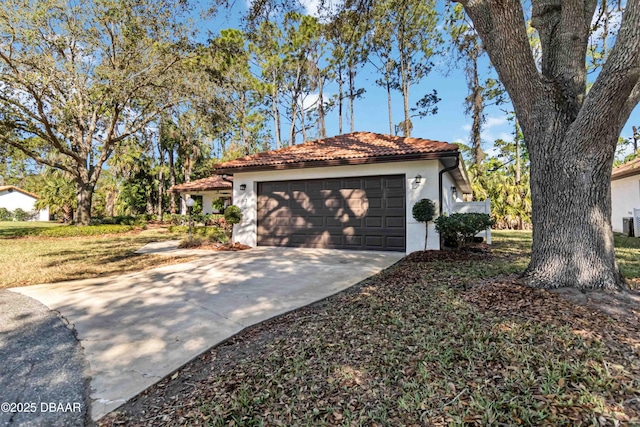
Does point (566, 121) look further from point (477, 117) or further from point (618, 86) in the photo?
point (477, 117)

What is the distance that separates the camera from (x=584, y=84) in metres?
3.88

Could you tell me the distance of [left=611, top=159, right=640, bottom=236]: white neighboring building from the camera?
11682 millimetres

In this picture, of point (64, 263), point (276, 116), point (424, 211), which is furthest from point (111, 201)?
point (424, 211)

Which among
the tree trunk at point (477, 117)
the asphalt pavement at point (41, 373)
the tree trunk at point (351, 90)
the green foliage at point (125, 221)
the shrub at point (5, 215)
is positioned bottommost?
the asphalt pavement at point (41, 373)

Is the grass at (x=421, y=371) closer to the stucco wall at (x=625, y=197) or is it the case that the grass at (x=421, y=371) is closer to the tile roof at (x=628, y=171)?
the tile roof at (x=628, y=171)

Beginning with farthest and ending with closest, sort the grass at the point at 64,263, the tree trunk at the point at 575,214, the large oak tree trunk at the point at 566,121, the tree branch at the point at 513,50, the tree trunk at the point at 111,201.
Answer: the tree trunk at the point at 111,201 → the grass at the point at 64,263 → the tree branch at the point at 513,50 → the tree trunk at the point at 575,214 → the large oak tree trunk at the point at 566,121

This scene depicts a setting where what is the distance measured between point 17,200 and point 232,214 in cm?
4301

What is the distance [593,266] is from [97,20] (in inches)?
668

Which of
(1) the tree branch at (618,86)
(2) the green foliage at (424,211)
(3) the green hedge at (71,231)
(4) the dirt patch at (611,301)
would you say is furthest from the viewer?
(3) the green hedge at (71,231)

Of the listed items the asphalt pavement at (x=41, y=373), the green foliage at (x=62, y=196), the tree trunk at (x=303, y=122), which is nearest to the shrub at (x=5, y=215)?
the green foliage at (x=62, y=196)

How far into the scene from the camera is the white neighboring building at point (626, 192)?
460 inches

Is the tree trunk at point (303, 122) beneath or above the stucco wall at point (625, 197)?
above

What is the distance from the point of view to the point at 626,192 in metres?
12.7

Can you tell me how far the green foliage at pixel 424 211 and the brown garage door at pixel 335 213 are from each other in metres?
0.60
